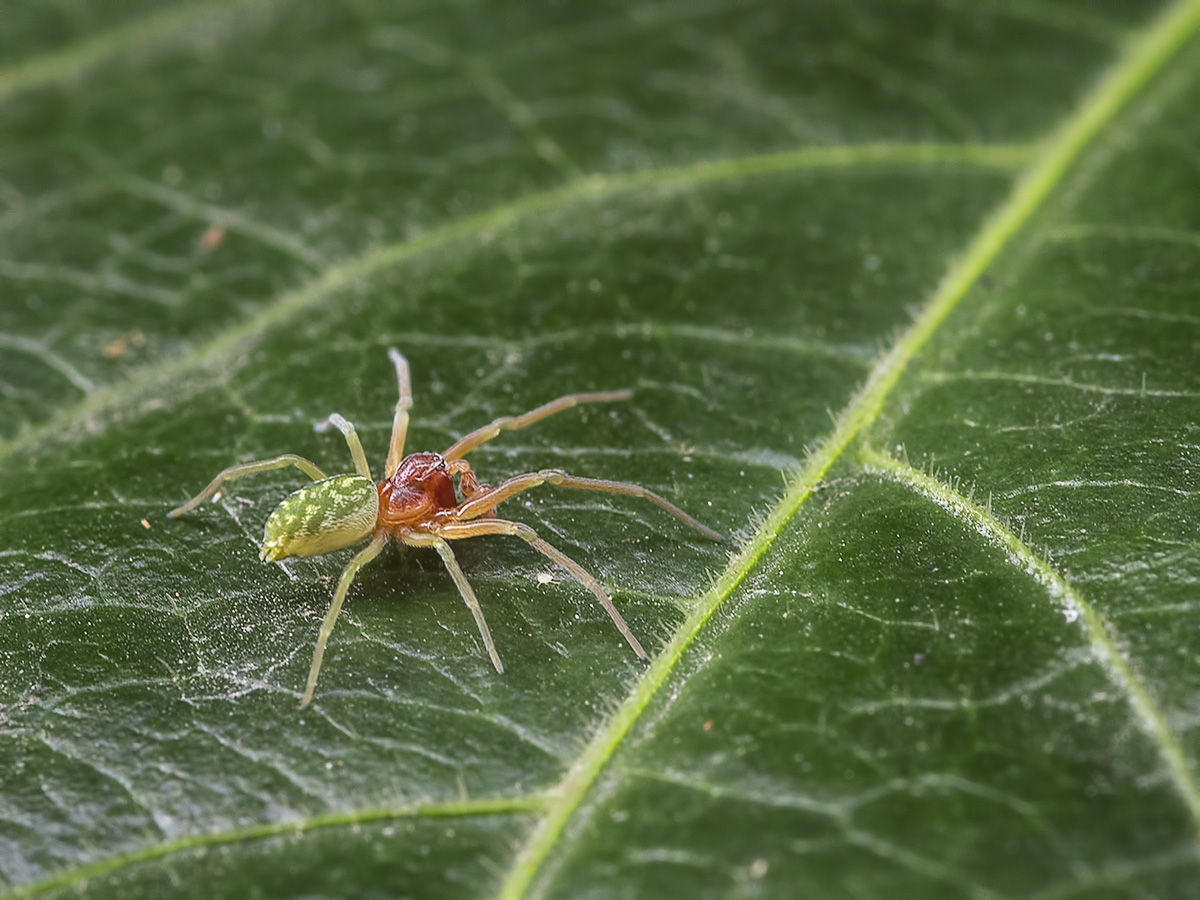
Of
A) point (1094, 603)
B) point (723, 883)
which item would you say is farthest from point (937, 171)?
point (723, 883)

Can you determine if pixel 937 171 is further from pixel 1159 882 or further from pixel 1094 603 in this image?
pixel 1159 882

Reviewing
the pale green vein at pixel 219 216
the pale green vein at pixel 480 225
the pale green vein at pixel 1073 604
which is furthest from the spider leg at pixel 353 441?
the pale green vein at pixel 1073 604

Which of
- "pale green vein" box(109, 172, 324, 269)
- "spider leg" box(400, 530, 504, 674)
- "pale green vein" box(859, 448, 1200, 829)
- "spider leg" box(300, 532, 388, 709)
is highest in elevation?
"pale green vein" box(859, 448, 1200, 829)

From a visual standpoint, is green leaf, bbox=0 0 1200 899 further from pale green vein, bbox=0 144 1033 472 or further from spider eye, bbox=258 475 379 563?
spider eye, bbox=258 475 379 563

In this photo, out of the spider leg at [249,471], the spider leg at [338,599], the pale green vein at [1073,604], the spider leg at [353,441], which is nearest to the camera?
the pale green vein at [1073,604]

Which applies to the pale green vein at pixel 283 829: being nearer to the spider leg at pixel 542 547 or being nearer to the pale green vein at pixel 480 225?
the spider leg at pixel 542 547

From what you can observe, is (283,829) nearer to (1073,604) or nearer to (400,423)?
(400,423)

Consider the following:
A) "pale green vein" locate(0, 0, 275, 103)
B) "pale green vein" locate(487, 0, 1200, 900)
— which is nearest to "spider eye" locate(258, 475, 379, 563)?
"pale green vein" locate(487, 0, 1200, 900)
